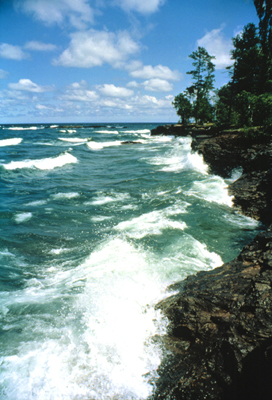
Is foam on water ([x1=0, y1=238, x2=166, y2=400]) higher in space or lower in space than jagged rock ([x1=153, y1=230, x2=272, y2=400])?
lower

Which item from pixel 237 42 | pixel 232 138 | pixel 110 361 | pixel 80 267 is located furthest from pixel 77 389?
pixel 237 42

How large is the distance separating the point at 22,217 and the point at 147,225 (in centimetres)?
580

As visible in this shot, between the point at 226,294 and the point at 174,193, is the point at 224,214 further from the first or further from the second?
the point at 226,294

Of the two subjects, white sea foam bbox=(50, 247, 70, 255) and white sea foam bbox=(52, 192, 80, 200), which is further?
white sea foam bbox=(52, 192, 80, 200)

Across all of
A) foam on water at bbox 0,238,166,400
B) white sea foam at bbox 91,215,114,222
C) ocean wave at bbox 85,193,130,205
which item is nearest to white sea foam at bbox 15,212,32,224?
ocean wave at bbox 85,193,130,205

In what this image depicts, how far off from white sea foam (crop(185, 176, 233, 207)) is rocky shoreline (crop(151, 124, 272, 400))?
6672mm

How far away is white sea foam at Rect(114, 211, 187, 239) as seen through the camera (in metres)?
8.42

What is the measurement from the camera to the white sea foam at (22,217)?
390 inches

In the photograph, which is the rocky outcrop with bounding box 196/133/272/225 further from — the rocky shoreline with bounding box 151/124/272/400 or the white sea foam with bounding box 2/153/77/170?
the white sea foam with bounding box 2/153/77/170

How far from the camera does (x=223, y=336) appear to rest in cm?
341

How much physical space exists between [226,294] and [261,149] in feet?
37.3

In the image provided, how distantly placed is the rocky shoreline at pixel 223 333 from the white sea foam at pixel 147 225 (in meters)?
3.31

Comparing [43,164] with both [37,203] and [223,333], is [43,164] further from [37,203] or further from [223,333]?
[223,333]

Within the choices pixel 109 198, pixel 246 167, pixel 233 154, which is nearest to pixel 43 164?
pixel 109 198
